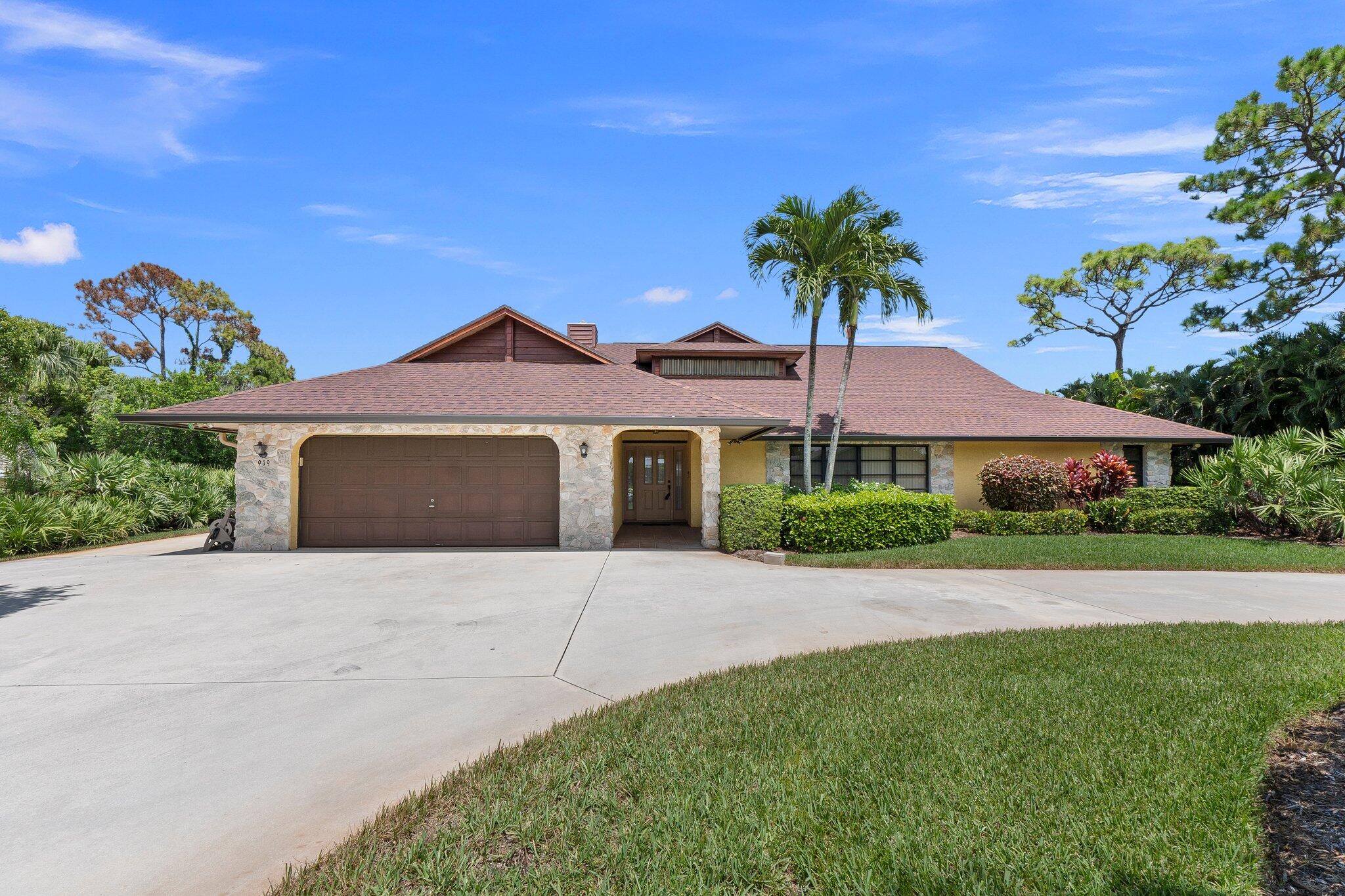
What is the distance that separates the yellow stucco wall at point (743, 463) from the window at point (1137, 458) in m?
10.3

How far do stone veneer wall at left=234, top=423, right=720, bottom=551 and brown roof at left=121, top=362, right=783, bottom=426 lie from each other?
0.34 meters

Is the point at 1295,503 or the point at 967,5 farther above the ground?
the point at 967,5

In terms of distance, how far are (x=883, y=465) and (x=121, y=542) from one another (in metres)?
19.6

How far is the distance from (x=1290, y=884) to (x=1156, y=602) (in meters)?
6.67

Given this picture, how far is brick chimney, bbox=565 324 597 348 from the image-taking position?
21.0 metres

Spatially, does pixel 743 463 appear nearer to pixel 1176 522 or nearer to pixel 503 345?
pixel 503 345

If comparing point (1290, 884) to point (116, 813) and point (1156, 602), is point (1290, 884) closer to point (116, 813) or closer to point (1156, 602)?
point (116, 813)

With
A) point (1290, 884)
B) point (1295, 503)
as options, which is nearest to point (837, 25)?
point (1290, 884)

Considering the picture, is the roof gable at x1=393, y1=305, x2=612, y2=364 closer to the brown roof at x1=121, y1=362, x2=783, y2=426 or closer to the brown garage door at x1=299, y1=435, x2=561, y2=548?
the brown roof at x1=121, y1=362, x2=783, y2=426

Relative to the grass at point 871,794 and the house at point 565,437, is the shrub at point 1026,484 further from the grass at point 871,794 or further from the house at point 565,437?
the grass at point 871,794

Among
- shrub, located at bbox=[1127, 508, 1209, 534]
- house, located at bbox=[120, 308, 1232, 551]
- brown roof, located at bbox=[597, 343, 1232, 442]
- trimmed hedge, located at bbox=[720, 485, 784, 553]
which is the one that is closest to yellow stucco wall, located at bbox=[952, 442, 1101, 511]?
house, located at bbox=[120, 308, 1232, 551]

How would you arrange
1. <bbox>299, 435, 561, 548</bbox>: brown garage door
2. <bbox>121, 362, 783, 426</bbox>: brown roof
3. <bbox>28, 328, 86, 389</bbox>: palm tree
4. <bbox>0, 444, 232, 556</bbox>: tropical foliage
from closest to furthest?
<bbox>121, 362, 783, 426</bbox>: brown roof < <bbox>0, 444, 232, 556</bbox>: tropical foliage < <bbox>299, 435, 561, 548</bbox>: brown garage door < <bbox>28, 328, 86, 389</bbox>: palm tree

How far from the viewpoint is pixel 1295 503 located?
1320 centimetres

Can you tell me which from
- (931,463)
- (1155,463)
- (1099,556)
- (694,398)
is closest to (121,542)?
(694,398)
